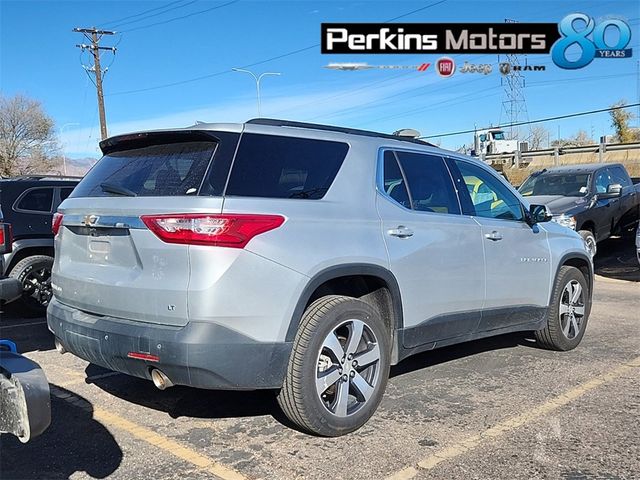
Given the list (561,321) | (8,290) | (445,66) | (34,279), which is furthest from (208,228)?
(445,66)

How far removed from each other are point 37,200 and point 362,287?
5615 millimetres

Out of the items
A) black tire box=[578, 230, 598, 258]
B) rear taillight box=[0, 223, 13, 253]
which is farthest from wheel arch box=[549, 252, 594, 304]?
black tire box=[578, 230, 598, 258]

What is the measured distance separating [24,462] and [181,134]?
6.81 feet

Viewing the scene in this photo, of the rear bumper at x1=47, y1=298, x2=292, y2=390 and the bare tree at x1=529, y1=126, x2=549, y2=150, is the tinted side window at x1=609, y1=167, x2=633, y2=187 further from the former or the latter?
the bare tree at x1=529, y1=126, x2=549, y2=150

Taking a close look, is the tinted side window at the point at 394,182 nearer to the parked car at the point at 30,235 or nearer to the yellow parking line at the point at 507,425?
the yellow parking line at the point at 507,425

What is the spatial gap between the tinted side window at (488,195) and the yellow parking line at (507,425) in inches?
59.2

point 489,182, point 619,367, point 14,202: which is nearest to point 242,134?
point 489,182

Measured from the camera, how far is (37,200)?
7941 mm

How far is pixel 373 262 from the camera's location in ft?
12.6

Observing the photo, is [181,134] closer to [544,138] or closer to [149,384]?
[149,384]

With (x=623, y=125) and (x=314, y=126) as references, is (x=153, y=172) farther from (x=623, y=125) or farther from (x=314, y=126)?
(x=623, y=125)

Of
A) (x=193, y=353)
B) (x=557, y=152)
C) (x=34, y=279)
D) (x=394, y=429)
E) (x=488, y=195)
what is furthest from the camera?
(x=557, y=152)

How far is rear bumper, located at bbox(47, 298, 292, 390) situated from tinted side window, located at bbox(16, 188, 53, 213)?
493 cm

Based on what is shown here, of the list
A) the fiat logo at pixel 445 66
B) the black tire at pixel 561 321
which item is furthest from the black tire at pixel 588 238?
the fiat logo at pixel 445 66
